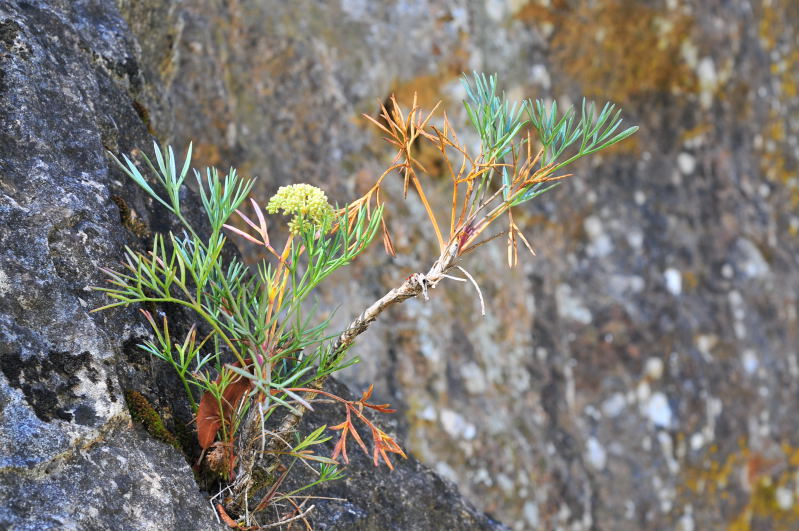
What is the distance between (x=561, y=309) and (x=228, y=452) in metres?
2.30

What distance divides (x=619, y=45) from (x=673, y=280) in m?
0.96

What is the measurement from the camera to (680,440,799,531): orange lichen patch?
3256mm

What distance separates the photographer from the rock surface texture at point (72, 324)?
0.92 metres

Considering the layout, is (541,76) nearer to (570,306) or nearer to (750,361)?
(570,306)

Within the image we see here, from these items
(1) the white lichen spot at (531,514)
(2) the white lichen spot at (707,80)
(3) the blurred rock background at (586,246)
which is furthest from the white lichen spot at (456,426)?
(2) the white lichen spot at (707,80)

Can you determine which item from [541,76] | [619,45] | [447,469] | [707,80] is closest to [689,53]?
[707,80]

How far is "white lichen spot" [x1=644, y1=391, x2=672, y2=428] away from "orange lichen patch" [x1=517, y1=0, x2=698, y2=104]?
1.20 metres

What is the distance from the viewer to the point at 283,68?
266 centimetres

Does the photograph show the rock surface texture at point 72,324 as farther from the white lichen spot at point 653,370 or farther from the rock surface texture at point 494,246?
the white lichen spot at point 653,370

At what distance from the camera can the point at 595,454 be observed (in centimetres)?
310

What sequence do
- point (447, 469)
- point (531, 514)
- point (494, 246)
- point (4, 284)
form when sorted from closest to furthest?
point (4, 284), point (447, 469), point (531, 514), point (494, 246)

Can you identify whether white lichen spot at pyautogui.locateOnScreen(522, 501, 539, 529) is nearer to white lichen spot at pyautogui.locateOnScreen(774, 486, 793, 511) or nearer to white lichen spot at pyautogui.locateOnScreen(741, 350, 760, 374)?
white lichen spot at pyautogui.locateOnScreen(741, 350, 760, 374)

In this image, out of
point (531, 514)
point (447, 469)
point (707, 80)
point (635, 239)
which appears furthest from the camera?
point (707, 80)

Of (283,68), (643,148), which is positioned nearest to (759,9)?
(643,148)
